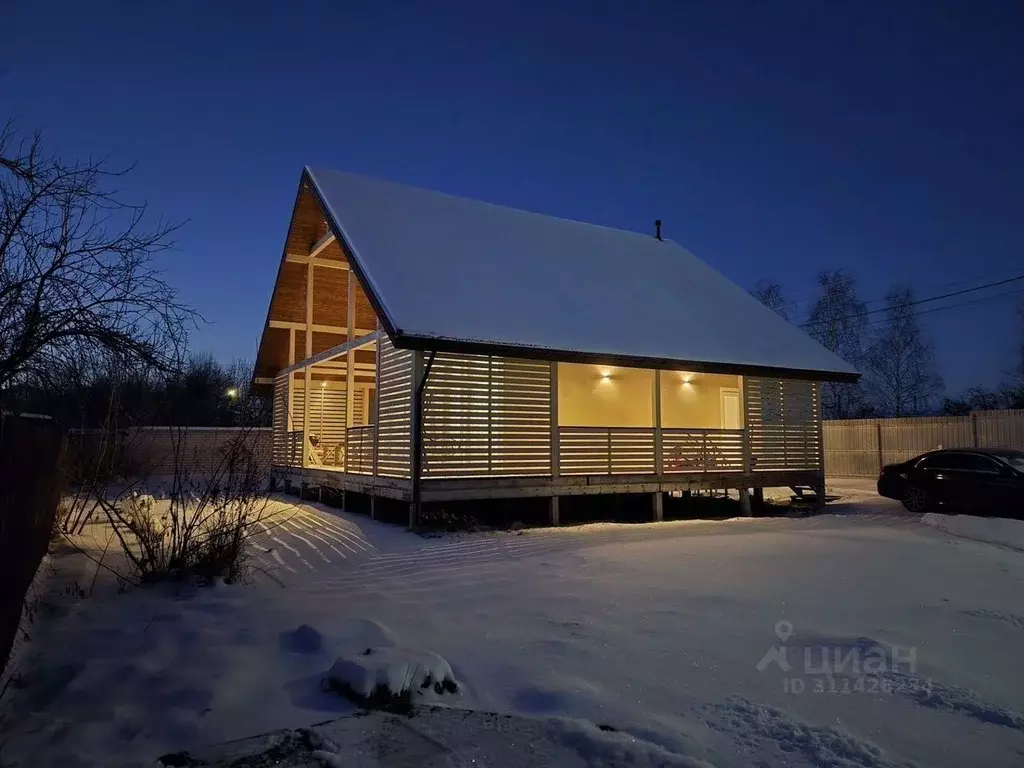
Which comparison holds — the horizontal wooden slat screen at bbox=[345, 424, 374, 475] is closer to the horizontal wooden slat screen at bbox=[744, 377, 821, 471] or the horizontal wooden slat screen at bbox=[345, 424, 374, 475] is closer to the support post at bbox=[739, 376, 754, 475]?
the support post at bbox=[739, 376, 754, 475]

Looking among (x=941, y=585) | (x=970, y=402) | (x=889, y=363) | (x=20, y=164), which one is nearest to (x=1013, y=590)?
(x=941, y=585)

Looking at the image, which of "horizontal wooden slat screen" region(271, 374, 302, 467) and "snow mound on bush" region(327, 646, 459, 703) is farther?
"horizontal wooden slat screen" region(271, 374, 302, 467)

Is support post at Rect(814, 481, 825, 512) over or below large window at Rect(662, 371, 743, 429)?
below

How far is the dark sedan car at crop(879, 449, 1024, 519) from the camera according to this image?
13.2 metres

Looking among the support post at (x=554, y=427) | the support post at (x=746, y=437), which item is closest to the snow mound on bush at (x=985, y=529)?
the support post at (x=746, y=437)

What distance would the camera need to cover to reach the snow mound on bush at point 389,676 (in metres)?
4.30

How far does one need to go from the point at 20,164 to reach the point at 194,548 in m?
3.67

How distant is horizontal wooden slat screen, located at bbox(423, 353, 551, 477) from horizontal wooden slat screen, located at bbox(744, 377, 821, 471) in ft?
16.7

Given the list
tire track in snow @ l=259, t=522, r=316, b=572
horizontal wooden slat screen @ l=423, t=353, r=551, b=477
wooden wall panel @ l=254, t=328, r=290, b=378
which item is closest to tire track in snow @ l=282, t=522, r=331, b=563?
tire track in snow @ l=259, t=522, r=316, b=572

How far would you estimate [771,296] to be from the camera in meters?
39.8

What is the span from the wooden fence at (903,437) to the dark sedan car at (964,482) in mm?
5885

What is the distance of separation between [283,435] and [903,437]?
60.9ft

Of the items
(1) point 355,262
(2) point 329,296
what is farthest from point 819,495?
(2) point 329,296

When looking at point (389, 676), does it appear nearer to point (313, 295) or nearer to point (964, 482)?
point (964, 482)
